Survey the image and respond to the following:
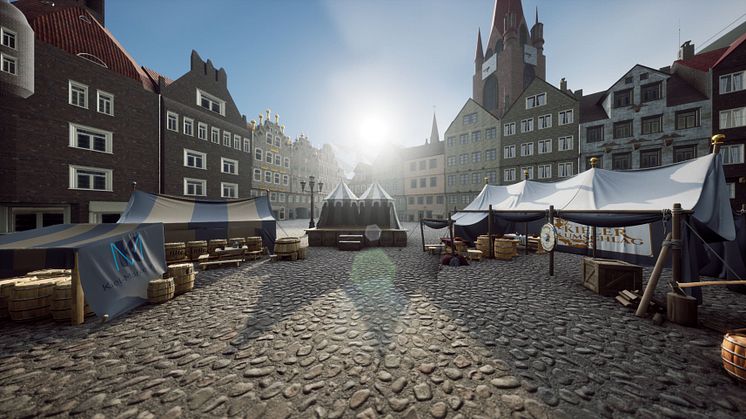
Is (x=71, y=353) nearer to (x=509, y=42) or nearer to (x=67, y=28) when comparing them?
(x=67, y=28)

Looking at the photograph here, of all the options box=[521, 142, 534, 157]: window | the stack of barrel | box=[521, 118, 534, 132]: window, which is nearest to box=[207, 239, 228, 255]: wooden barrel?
the stack of barrel

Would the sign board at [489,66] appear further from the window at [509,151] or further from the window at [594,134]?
the window at [594,134]

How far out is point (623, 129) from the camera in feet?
73.8

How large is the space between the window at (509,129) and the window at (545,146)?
134 inches

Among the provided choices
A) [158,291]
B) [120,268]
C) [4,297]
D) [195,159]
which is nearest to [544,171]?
[158,291]

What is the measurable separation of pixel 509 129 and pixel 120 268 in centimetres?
3383

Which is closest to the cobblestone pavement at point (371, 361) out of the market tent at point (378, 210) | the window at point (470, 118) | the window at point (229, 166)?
the market tent at point (378, 210)

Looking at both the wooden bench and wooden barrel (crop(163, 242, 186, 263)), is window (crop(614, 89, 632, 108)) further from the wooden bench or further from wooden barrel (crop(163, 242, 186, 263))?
wooden barrel (crop(163, 242, 186, 263))

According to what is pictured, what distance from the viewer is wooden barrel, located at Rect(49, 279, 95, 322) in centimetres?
499

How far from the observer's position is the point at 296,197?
42844 mm

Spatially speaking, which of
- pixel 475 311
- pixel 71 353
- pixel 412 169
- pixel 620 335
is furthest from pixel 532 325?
pixel 412 169

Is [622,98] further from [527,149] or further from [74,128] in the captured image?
[74,128]

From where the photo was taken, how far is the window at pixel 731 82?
60.7 ft

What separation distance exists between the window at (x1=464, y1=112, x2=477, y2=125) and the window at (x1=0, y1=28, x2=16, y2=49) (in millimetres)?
37758
